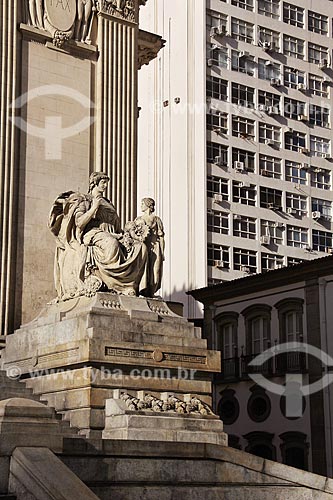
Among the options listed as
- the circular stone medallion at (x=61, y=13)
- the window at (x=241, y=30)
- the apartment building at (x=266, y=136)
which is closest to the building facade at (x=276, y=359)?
the apartment building at (x=266, y=136)

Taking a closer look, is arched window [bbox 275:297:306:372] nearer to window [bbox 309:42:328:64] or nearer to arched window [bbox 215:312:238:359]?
arched window [bbox 215:312:238:359]

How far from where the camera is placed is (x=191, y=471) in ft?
52.4

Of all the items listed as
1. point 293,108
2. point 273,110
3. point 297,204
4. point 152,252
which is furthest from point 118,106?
point 293,108

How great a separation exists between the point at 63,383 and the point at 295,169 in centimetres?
3826

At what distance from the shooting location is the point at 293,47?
187 feet

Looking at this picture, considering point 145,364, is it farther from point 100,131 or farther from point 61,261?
point 100,131

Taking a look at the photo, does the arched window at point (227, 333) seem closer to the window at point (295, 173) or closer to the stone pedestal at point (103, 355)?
the window at point (295, 173)

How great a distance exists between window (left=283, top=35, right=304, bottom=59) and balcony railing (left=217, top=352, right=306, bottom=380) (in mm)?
20931

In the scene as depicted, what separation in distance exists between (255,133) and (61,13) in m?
30.1

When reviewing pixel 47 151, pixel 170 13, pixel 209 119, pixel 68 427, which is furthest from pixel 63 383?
pixel 170 13

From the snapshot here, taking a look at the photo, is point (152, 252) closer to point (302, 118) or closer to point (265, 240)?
point (265, 240)

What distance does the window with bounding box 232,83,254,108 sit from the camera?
53.6 meters

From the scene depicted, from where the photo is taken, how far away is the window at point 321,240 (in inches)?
2153

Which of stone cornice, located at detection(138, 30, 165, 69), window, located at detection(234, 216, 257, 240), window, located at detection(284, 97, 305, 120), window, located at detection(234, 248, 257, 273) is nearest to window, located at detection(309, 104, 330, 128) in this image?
window, located at detection(284, 97, 305, 120)
